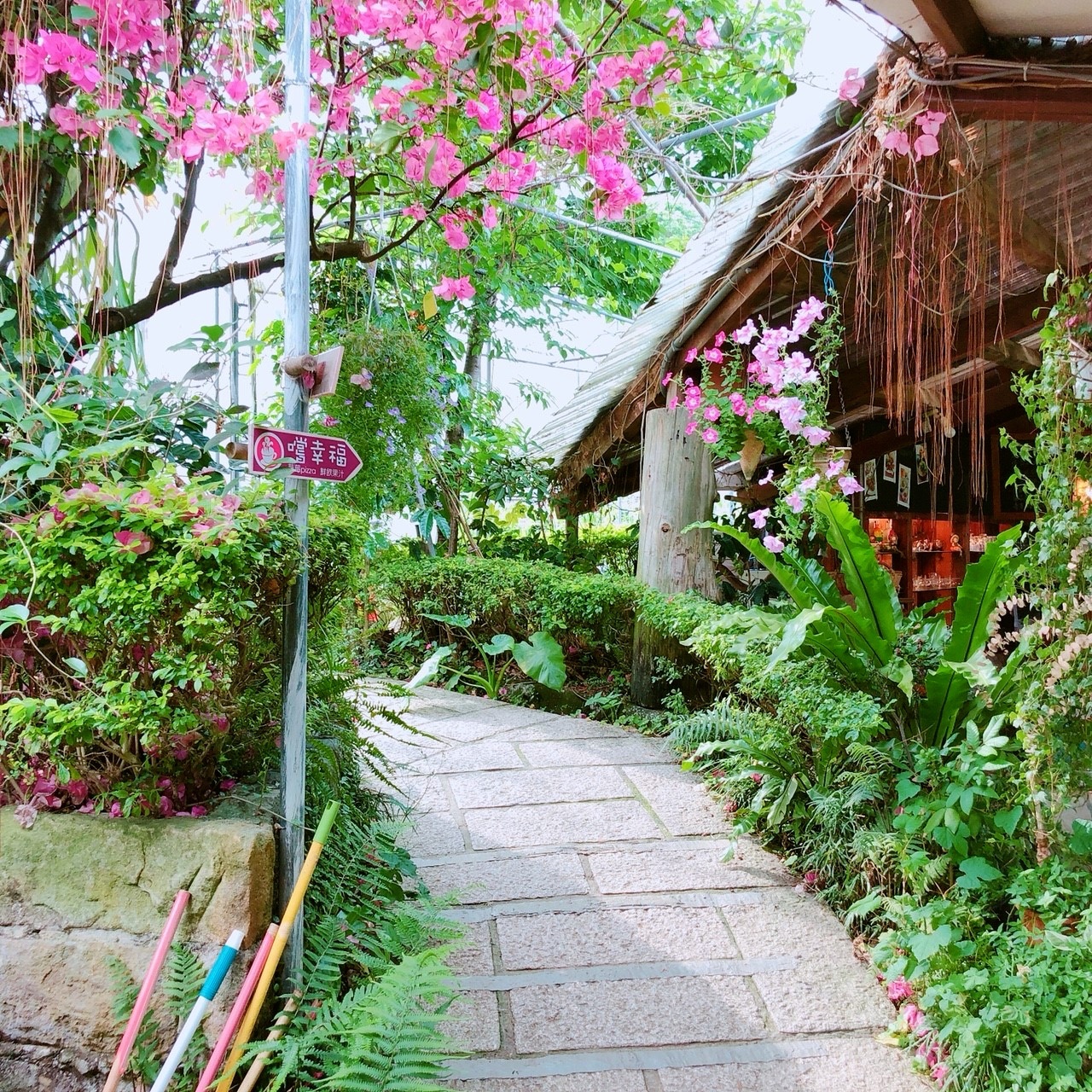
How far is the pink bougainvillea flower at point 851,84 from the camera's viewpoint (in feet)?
10.1

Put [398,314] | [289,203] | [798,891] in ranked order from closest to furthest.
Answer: [289,203]
[798,891]
[398,314]

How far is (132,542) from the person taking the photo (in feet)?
6.06

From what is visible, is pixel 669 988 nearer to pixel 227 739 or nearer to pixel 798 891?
pixel 798 891

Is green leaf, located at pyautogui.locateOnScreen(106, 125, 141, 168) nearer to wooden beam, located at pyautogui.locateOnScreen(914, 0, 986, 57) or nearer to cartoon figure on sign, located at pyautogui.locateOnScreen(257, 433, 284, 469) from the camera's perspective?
cartoon figure on sign, located at pyautogui.locateOnScreen(257, 433, 284, 469)

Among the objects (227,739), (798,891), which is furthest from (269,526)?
(798,891)

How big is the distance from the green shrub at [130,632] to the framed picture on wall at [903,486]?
749cm

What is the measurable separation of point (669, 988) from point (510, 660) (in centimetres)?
381

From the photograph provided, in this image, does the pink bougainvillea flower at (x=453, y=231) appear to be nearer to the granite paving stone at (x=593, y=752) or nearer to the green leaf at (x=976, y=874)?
the green leaf at (x=976, y=874)

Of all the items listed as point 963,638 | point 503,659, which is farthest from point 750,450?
point 503,659

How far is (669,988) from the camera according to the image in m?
2.53

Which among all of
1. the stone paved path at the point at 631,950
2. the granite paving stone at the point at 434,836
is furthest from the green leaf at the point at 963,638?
the granite paving stone at the point at 434,836

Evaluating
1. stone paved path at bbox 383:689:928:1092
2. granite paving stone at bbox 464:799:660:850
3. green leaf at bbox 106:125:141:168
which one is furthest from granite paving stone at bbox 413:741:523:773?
green leaf at bbox 106:125:141:168

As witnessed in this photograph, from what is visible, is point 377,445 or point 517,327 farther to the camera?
point 517,327

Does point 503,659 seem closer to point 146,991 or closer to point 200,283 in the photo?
point 200,283
